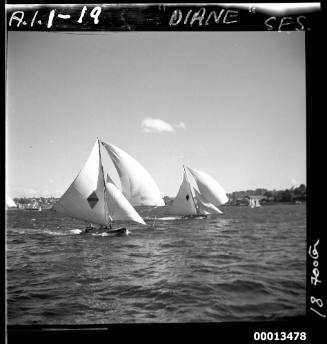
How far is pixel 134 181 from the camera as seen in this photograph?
5238 millimetres

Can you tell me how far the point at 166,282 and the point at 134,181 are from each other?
161cm

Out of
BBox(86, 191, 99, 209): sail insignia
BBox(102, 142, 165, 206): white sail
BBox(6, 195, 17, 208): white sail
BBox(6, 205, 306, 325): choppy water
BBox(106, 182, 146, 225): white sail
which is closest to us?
BBox(6, 195, 17, 208): white sail

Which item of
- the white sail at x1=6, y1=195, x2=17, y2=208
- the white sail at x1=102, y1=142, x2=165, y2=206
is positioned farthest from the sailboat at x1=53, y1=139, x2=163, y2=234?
the white sail at x1=6, y1=195, x2=17, y2=208

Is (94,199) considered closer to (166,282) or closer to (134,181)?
(134,181)

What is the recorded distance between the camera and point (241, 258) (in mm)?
4652

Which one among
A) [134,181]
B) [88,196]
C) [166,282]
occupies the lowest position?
[166,282]

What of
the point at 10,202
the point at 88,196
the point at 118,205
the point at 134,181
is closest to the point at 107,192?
the point at 118,205

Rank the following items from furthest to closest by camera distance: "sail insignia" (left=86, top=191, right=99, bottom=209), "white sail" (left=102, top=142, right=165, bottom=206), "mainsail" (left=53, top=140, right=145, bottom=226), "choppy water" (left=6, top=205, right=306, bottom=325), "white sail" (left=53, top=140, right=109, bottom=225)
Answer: "sail insignia" (left=86, top=191, right=99, bottom=209)
"mainsail" (left=53, top=140, right=145, bottom=226)
"white sail" (left=53, top=140, right=109, bottom=225)
"white sail" (left=102, top=142, right=165, bottom=206)
"choppy water" (left=6, top=205, right=306, bottom=325)

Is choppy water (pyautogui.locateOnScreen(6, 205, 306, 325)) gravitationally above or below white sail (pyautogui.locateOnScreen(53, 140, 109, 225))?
below

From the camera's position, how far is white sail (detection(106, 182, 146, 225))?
5.69 metres

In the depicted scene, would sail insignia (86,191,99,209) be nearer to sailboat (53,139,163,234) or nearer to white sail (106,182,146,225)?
sailboat (53,139,163,234)

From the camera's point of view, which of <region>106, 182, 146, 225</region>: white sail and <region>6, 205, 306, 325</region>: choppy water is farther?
<region>106, 182, 146, 225</region>: white sail
